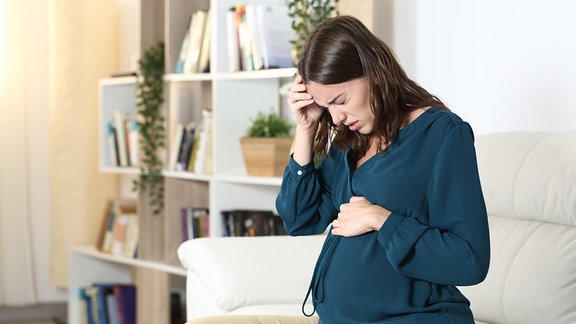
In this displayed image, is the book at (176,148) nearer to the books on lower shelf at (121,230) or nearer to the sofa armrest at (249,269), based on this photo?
the books on lower shelf at (121,230)

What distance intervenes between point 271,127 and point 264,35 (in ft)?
1.13

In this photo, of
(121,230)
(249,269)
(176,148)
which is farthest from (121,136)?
(249,269)

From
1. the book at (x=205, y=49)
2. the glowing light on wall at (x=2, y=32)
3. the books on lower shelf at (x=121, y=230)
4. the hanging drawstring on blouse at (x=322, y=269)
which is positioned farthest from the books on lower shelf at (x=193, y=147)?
the hanging drawstring on blouse at (x=322, y=269)

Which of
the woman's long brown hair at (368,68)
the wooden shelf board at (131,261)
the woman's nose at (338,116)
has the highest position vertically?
the woman's long brown hair at (368,68)

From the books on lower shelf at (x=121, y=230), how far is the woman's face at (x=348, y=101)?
101 inches

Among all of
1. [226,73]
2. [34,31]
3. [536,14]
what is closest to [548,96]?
[536,14]

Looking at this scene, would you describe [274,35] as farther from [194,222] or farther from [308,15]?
[194,222]

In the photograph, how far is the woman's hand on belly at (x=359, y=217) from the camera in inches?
61.7

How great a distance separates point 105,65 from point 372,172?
10.7 ft

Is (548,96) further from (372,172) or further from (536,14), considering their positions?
(372,172)

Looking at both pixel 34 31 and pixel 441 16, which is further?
pixel 34 31

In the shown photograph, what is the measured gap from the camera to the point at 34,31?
4750 mm

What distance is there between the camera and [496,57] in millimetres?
2664

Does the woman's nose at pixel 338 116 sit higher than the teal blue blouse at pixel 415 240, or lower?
higher
